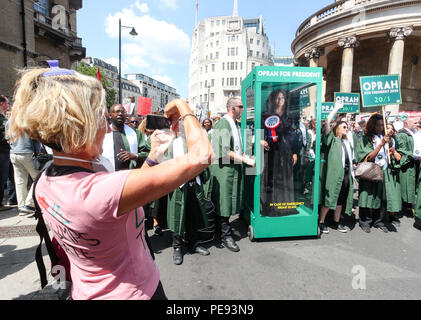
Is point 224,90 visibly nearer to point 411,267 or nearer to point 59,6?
point 59,6

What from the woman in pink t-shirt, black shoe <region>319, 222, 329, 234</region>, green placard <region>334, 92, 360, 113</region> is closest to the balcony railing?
green placard <region>334, 92, 360, 113</region>

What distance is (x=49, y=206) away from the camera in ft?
2.96

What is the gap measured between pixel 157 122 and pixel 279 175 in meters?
3.08

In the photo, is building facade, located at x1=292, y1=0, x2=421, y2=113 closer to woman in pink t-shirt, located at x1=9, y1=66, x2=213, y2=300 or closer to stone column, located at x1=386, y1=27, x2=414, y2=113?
stone column, located at x1=386, y1=27, x2=414, y2=113

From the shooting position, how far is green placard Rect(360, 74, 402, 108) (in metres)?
4.84

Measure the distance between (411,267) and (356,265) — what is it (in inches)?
28.1

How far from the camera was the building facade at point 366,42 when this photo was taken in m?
16.5

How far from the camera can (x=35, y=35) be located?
16500 mm

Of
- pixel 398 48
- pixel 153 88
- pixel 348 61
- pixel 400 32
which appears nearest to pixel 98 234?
pixel 348 61

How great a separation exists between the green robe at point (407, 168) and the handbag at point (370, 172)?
45.5 inches

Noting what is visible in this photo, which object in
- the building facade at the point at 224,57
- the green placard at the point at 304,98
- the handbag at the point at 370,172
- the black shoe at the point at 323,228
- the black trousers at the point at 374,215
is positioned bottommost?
the black shoe at the point at 323,228

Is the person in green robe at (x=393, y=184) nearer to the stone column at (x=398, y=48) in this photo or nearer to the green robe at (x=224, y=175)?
the green robe at (x=224, y=175)

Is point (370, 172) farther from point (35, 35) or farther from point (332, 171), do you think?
point (35, 35)

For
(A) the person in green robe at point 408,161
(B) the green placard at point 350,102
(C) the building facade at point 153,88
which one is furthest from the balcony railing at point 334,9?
(C) the building facade at point 153,88
